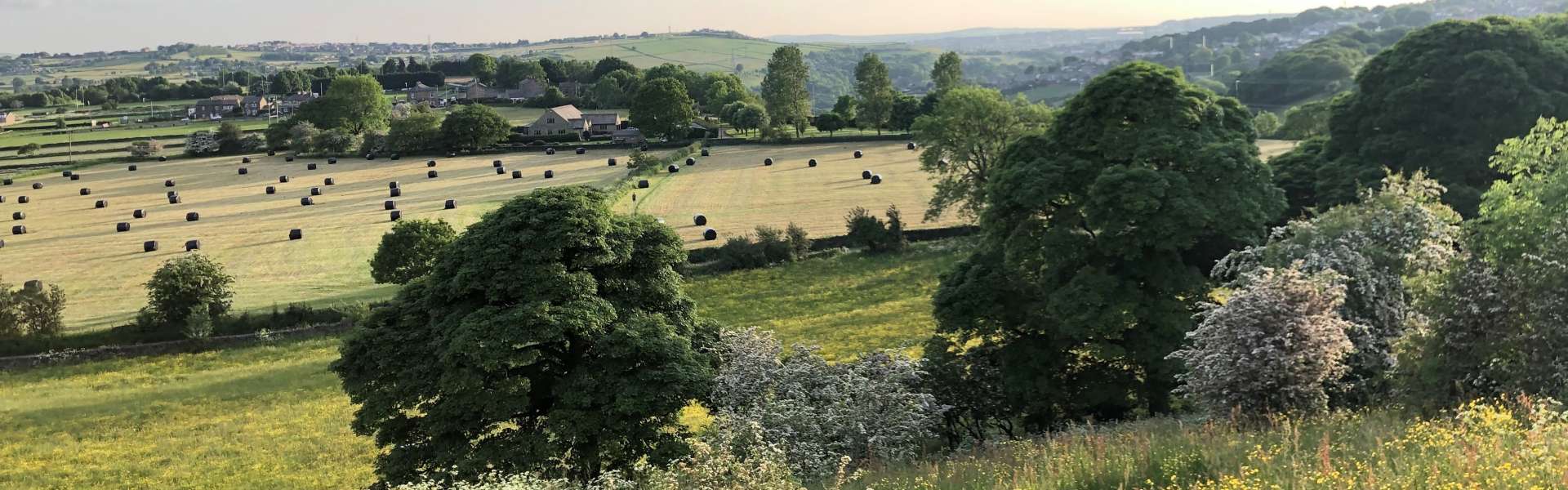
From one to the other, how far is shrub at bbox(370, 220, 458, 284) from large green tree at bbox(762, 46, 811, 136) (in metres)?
75.7

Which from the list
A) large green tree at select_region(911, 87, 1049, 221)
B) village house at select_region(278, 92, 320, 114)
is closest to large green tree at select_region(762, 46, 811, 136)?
large green tree at select_region(911, 87, 1049, 221)

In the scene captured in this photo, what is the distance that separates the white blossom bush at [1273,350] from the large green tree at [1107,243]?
3625mm

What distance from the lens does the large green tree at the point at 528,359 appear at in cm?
1636

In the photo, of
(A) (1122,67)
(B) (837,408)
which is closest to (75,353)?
(B) (837,408)

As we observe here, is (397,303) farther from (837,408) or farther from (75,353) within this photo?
(75,353)

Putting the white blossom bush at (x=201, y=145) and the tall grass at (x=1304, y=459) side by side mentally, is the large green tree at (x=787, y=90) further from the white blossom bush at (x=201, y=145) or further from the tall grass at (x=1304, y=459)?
the tall grass at (x=1304, y=459)

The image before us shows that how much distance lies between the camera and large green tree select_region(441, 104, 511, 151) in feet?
341

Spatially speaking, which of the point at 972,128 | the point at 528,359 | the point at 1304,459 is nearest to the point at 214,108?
the point at 972,128

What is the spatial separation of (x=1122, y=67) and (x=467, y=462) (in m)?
20.5

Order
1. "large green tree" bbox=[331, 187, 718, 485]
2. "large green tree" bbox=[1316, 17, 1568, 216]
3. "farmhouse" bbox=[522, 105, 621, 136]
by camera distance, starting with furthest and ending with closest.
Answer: "farmhouse" bbox=[522, 105, 621, 136] → "large green tree" bbox=[1316, 17, 1568, 216] → "large green tree" bbox=[331, 187, 718, 485]

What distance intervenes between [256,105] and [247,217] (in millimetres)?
115569

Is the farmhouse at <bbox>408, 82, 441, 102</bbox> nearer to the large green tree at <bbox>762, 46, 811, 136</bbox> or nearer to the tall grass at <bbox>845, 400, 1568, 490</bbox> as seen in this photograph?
the large green tree at <bbox>762, 46, 811, 136</bbox>

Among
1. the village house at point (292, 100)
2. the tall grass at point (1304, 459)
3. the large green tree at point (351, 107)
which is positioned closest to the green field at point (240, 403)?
the tall grass at point (1304, 459)

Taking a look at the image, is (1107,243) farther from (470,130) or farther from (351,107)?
(351,107)
